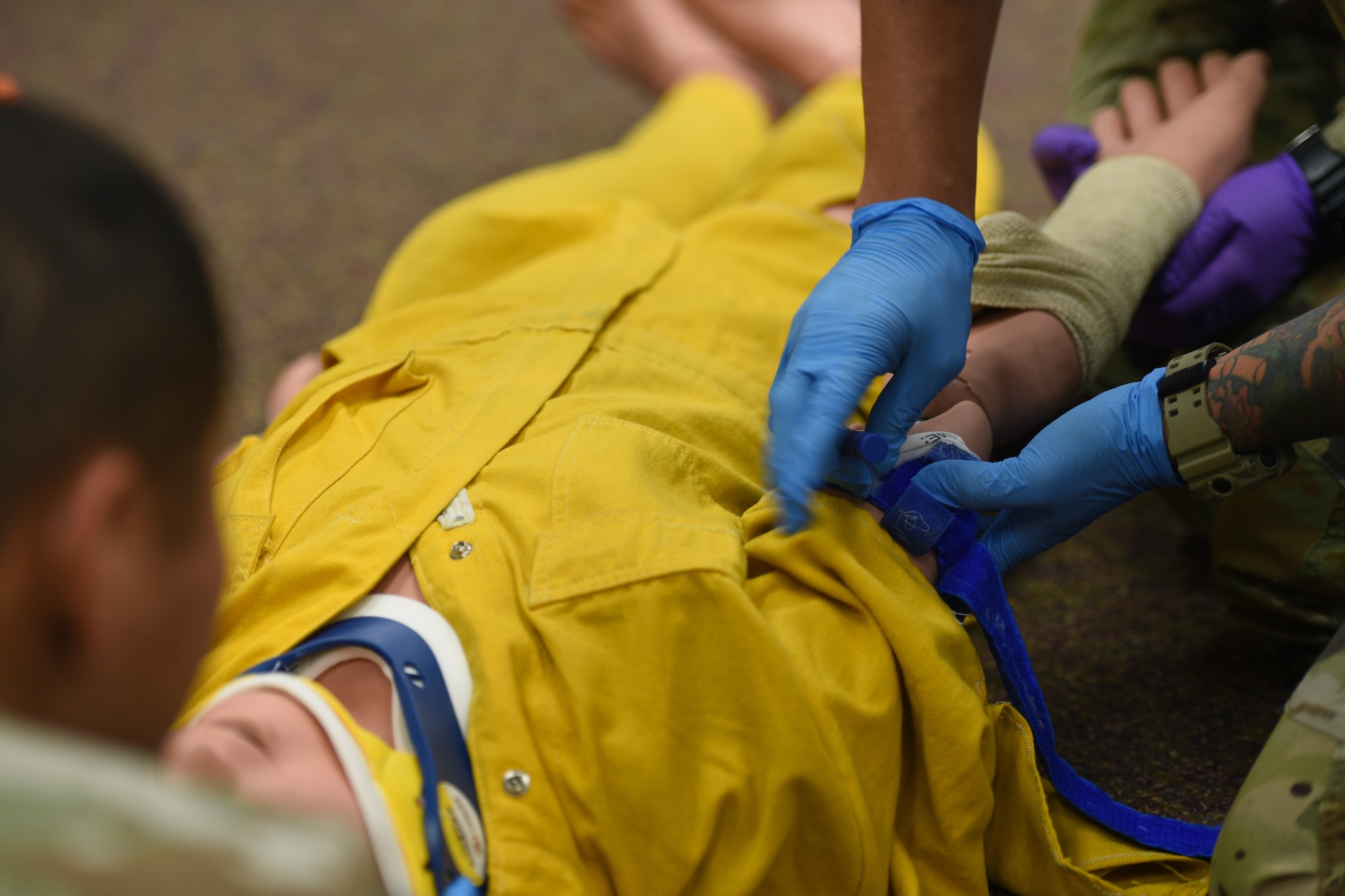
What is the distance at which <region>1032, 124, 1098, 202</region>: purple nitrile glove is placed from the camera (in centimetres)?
99

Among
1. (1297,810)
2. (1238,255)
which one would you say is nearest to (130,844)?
(1297,810)

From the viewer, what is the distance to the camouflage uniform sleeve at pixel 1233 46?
3.42 feet

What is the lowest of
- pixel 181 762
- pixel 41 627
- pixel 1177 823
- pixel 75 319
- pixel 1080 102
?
pixel 1177 823

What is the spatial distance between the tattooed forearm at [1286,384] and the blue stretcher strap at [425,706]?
0.49 metres

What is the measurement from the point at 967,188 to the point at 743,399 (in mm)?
225

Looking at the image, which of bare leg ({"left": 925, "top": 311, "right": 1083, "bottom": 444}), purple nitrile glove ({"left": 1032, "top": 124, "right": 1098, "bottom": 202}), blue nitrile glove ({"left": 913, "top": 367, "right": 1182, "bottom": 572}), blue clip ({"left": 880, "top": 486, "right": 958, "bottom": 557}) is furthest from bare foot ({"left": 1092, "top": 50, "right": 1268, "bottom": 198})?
blue clip ({"left": 880, "top": 486, "right": 958, "bottom": 557})

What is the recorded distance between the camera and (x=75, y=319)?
1.29ft

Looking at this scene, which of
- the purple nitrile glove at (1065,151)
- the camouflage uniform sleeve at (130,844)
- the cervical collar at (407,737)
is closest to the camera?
the camouflage uniform sleeve at (130,844)

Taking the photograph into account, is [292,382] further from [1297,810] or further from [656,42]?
[1297,810]

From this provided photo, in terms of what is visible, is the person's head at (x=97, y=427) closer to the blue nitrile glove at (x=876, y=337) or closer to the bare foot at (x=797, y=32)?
the blue nitrile glove at (x=876, y=337)

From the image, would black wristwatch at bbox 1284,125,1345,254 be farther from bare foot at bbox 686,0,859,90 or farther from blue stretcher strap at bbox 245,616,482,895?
blue stretcher strap at bbox 245,616,482,895

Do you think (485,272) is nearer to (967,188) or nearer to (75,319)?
(967,188)

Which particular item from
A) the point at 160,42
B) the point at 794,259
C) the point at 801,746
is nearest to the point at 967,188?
the point at 794,259

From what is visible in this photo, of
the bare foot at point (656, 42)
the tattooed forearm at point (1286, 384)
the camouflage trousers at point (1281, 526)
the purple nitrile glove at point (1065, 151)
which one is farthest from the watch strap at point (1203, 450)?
the bare foot at point (656, 42)
